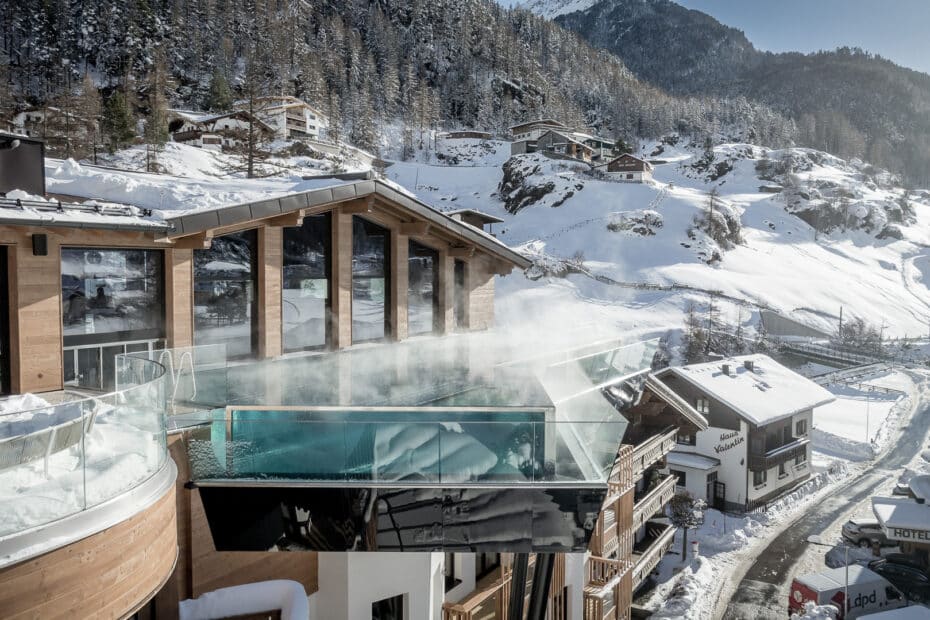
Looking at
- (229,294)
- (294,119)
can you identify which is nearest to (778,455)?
(229,294)

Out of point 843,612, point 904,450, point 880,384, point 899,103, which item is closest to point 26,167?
point 843,612

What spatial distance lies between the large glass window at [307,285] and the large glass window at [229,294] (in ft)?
2.18

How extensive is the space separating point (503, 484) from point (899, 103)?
215398 millimetres

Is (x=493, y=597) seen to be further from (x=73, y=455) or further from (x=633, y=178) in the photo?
(x=633, y=178)

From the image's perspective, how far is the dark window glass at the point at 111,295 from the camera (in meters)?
8.84

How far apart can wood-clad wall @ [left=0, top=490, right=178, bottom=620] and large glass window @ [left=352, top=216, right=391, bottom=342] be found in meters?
7.94

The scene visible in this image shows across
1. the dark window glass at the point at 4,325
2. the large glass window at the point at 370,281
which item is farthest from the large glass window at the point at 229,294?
the dark window glass at the point at 4,325

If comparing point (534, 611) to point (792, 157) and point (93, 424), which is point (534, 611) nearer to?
point (93, 424)

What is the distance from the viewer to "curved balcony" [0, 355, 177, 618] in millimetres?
3971

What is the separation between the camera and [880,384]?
54125 mm

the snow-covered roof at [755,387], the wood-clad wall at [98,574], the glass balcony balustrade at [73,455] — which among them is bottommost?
the snow-covered roof at [755,387]

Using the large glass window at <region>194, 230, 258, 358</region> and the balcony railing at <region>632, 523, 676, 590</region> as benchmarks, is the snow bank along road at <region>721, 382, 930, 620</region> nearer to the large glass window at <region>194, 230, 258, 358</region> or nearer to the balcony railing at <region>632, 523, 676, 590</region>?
the balcony railing at <region>632, 523, 676, 590</region>

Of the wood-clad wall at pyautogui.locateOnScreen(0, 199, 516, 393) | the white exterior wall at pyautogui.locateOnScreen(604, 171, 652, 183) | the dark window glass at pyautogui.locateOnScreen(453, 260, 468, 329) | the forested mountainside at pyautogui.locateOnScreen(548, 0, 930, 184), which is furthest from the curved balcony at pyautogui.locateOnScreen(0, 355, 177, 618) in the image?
the forested mountainside at pyautogui.locateOnScreen(548, 0, 930, 184)

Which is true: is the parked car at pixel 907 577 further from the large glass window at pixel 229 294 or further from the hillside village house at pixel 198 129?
the hillside village house at pixel 198 129
